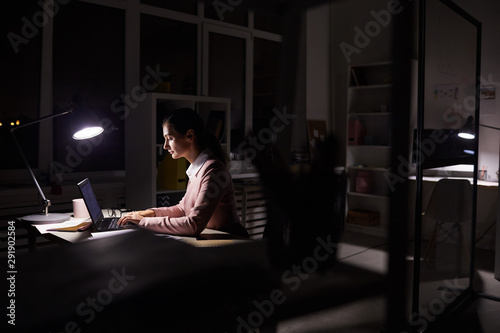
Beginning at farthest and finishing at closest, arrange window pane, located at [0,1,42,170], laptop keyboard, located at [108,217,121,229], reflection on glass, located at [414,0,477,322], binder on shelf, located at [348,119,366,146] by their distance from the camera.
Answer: binder on shelf, located at [348,119,366,146] < window pane, located at [0,1,42,170] < reflection on glass, located at [414,0,477,322] < laptop keyboard, located at [108,217,121,229]

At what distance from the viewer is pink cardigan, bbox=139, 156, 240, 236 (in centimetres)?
180

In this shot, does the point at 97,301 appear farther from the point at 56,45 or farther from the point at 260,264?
the point at 56,45

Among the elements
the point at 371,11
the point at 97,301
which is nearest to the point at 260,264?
the point at 97,301

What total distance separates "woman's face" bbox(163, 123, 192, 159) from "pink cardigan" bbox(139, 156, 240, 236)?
0.46 feet

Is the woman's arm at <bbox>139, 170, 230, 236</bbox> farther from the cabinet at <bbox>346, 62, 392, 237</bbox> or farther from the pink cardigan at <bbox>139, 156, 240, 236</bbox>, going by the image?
the cabinet at <bbox>346, 62, 392, 237</bbox>

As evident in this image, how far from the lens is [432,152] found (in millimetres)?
2229

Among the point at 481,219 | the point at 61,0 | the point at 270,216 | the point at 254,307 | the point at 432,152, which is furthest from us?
the point at 481,219

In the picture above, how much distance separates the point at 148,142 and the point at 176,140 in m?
1.45

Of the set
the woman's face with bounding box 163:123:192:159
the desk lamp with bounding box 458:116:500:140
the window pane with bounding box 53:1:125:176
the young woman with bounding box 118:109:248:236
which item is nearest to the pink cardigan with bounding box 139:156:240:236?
the young woman with bounding box 118:109:248:236

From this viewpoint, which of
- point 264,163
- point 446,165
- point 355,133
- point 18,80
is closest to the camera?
point 264,163

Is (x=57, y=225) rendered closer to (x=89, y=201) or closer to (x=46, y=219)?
(x=46, y=219)

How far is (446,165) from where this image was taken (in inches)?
90.8

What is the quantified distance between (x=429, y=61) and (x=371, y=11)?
3.32ft

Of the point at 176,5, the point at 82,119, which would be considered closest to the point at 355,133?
the point at 176,5
